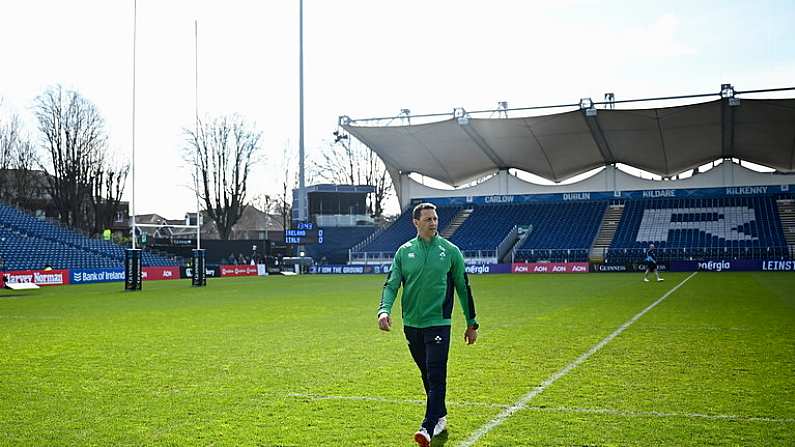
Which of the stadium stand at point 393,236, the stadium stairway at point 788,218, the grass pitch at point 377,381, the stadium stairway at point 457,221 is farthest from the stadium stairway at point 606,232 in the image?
the grass pitch at point 377,381

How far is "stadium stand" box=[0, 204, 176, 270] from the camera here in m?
41.7

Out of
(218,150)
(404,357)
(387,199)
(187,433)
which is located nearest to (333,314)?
(404,357)

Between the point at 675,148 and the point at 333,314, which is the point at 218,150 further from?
the point at 333,314

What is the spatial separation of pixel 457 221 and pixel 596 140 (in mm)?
Answer: 14486

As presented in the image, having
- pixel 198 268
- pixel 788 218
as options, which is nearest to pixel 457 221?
pixel 788 218

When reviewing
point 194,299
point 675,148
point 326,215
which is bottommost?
point 194,299

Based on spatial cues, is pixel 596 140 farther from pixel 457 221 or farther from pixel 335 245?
pixel 335 245

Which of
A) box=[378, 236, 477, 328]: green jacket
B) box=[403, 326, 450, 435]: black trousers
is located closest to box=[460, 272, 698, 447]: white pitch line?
box=[403, 326, 450, 435]: black trousers

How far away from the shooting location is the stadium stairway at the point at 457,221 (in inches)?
2465

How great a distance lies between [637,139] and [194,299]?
126ft

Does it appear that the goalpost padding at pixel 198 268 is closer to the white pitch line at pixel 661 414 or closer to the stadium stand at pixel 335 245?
the stadium stand at pixel 335 245

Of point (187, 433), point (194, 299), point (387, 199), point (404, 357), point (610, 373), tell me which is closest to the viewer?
point (187, 433)

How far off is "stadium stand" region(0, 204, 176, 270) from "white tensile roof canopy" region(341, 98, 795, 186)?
18896 mm

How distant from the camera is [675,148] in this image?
2174 inches
